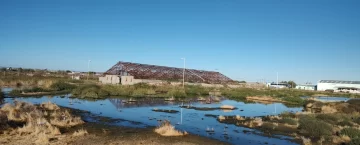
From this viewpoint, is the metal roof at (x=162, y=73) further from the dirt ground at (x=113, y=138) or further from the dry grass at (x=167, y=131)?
the dry grass at (x=167, y=131)

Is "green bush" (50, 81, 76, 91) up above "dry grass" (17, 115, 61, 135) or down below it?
above

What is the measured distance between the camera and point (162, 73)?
83.4m

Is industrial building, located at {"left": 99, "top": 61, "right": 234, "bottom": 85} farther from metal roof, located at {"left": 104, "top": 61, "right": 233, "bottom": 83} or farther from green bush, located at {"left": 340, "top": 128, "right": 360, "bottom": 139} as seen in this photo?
green bush, located at {"left": 340, "top": 128, "right": 360, "bottom": 139}

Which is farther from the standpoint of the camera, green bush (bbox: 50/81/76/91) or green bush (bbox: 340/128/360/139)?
green bush (bbox: 50/81/76/91)

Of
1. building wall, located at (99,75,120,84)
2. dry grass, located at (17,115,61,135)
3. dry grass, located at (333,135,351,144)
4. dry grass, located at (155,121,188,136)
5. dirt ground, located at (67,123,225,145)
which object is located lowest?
dry grass, located at (333,135,351,144)

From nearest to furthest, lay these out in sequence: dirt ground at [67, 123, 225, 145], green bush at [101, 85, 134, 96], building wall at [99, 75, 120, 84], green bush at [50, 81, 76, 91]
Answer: dirt ground at [67, 123, 225, 145]
green bush at [101, 85, 134, 96]
green bush at [50, 81, 76, 91]
building wall at [99, 75, 120, 84]

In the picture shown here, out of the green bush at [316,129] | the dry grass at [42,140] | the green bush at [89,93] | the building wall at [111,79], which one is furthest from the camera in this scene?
the building wall at [111,79]

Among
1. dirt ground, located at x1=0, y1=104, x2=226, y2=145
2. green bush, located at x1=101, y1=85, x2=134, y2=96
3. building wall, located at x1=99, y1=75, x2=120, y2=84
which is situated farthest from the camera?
building wall, located at x1=99, y1=75, x2=120, y2=84

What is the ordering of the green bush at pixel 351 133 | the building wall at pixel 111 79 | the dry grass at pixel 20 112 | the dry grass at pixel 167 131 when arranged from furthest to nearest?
the building wall at pixel 111 79, the dry grass at pixel 20 112, the green bush at pixel 351 133, the dry grass at pixel 167 131

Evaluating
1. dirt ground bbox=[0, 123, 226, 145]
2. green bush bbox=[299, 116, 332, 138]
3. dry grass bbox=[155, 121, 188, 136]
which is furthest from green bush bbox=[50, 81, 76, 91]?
green bush bbox=[299, 116, 332, 138]

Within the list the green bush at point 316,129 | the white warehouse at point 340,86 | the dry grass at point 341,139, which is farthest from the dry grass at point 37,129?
the white warehouse at point 340,86

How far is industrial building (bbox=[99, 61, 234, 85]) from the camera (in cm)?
6619

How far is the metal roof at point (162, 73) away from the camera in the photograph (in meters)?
71.1

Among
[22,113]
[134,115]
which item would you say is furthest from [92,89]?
[22,113]
